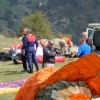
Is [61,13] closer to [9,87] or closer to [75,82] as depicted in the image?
[9,87]

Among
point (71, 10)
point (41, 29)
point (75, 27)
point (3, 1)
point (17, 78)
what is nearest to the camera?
point (17, 78)

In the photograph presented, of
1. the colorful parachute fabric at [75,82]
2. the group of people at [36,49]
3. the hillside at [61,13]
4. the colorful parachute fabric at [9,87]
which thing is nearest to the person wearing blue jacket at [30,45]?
the group of people at [36,49]

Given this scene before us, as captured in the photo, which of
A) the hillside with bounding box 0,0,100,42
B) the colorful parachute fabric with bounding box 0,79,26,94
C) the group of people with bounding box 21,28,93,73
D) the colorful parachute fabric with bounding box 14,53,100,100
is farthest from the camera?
the hillside with bounding box 0,0,100,42

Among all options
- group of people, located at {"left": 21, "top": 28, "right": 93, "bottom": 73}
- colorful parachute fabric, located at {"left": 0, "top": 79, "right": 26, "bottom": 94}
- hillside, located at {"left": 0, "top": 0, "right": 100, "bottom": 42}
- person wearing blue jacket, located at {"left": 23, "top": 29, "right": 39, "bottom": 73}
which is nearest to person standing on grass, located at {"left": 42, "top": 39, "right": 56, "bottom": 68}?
group of people, located at {"left": 21, "top": 28, "right": 93, "bottom": 73}

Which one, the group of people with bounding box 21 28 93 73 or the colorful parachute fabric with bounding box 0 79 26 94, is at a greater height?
the group of people with bounding box 21 28 93 73

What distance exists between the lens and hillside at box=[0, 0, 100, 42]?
487ft

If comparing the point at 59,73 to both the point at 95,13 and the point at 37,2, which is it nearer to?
the point at 95,13

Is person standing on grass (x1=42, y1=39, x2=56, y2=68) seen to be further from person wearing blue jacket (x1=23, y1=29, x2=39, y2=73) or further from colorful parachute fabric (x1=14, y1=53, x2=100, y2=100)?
colorful parachute fabric (x1=14, y1=53, x2=100, y2=100)

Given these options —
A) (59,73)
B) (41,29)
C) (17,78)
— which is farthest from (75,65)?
(41,29)

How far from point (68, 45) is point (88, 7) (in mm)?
136474

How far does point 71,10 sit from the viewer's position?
159125 millimetres

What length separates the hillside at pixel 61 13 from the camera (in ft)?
487

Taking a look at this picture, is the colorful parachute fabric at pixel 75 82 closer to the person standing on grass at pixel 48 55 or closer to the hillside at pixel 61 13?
the person standing on grass at pixel 48 55

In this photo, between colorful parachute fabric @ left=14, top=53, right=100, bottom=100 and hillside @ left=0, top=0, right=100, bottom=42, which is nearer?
colorful parachute fabric @ left=14, top=53, right=100, bottom=100
